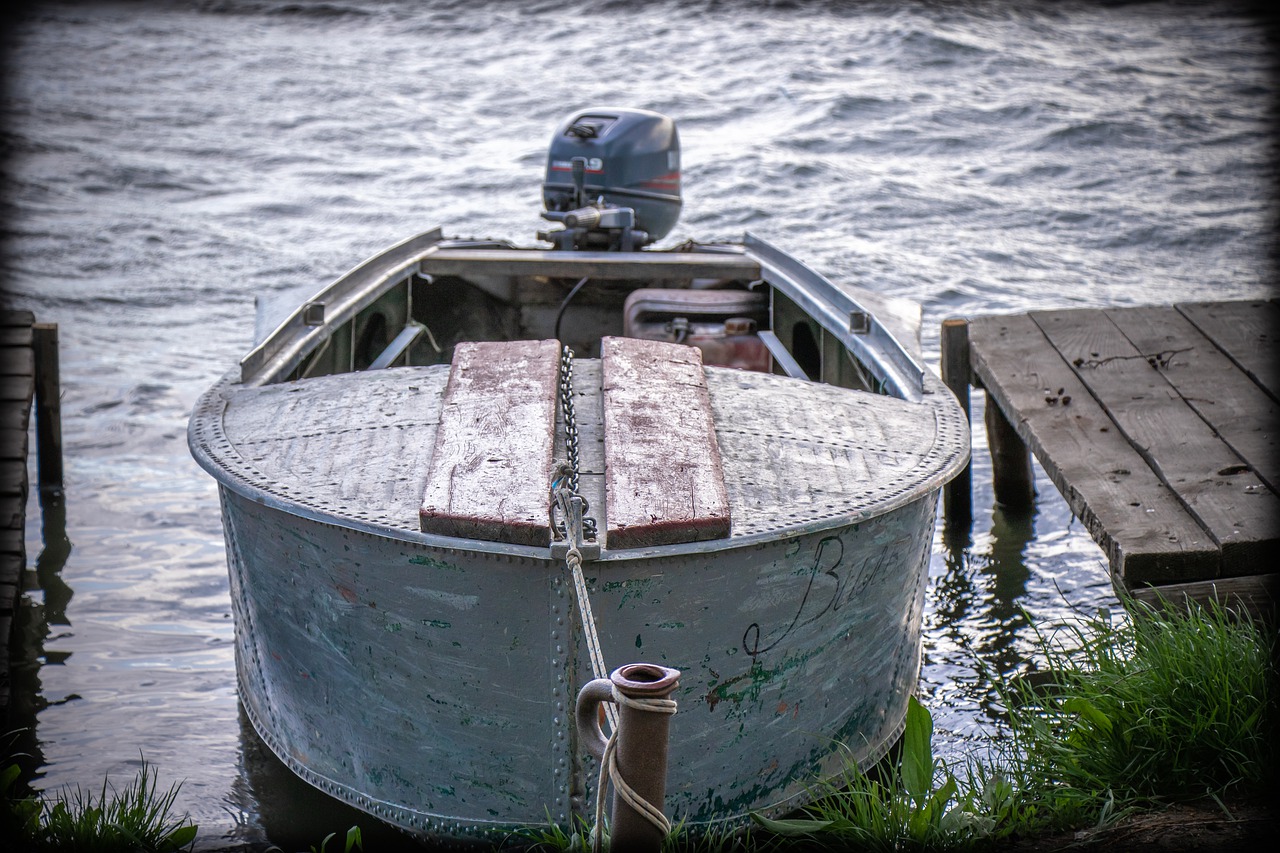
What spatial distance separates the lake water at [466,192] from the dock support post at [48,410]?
0.59 feet

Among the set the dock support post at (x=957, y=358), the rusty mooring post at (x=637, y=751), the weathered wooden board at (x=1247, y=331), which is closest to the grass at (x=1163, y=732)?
the rusty mooring post at (x=637, y=751)

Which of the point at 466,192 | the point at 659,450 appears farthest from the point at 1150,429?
the point at 466,192

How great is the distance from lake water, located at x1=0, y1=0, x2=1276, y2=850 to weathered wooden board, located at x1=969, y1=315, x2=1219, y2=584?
1.08 m

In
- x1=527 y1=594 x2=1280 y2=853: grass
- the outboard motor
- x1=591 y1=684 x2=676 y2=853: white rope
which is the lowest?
x1=527 y1=594 x2=1280 y2=853: grass

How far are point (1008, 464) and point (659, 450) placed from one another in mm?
3957

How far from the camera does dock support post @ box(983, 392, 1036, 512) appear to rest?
706 centimetres

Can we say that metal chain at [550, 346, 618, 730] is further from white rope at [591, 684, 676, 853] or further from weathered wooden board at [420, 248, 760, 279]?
weathered wooden board at [420, 248, 760, 279]

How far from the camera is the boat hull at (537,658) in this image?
3363 mm

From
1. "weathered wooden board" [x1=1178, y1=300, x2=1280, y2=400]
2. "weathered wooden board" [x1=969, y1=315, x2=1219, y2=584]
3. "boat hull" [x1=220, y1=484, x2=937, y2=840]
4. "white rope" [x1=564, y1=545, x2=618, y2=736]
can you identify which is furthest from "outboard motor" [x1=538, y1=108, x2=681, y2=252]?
"white rope" [x1=564, y1=545, x2=618, y2=736]

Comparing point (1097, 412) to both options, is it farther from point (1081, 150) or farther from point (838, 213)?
point (1081, 150)

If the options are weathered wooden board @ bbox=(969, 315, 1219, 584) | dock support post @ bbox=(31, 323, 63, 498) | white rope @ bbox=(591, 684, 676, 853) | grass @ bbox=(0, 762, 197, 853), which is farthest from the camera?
dock support post @ bbox=(31, 323, 63, 498)

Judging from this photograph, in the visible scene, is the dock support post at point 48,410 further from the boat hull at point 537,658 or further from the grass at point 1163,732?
the grass at point 1163,732

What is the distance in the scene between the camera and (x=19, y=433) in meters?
6.07

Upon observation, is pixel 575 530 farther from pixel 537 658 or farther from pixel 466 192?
pixel 466 192
